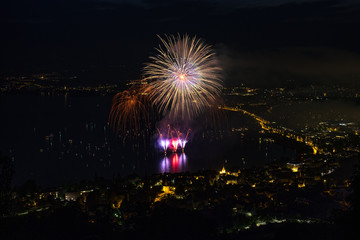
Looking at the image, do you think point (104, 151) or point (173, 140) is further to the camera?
point (173, 140)

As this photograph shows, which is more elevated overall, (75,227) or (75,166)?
(75,166)

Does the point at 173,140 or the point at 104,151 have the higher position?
the point at 173,140

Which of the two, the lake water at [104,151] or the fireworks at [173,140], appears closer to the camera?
the lake water at [104,151]

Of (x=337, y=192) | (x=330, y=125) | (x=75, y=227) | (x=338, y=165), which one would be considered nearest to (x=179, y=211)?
(x=75, y=227)

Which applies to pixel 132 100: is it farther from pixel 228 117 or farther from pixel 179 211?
pixel 228 117

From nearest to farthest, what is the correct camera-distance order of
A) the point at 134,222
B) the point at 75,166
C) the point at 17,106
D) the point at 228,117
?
1. the point at 134,222
2. the point at 75,166
3. the point at 228,117
4. the point at 17,106

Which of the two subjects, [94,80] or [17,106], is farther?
[94,80]

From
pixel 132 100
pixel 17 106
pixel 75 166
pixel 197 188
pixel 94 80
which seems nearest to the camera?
pixel 197 188

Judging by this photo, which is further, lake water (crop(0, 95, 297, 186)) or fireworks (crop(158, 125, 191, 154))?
fireworks (crop(158, 125, 191, 154))
